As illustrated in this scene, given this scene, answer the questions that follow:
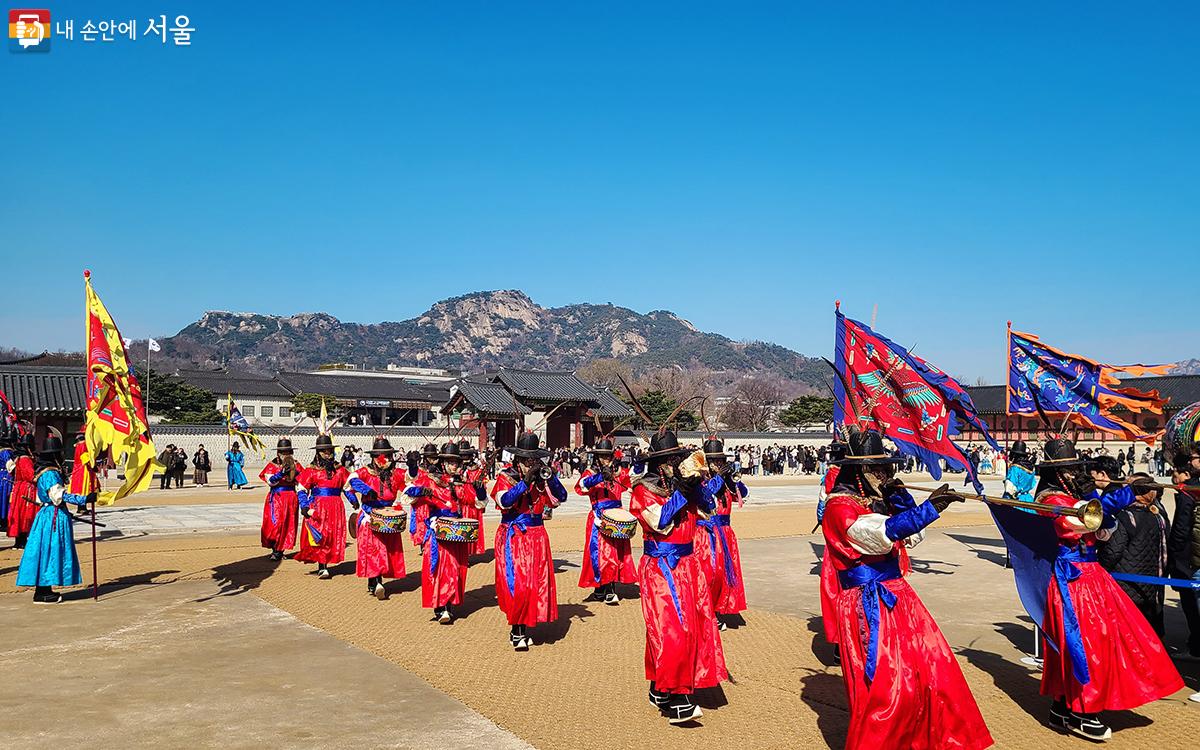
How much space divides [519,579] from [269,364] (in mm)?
173937

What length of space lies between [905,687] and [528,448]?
445 cm

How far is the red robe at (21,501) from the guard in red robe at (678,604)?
974 centimetres

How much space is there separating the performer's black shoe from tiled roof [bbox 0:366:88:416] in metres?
32.2

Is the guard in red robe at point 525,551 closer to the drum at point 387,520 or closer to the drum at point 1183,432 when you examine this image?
the drum at point 387,520

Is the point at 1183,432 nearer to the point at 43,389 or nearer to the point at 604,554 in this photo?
the point at 604,554

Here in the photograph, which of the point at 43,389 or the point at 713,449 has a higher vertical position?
the point at 43,389

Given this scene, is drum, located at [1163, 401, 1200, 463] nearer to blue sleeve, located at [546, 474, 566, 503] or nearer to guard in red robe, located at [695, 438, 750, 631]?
guard in red robe, located at [695, 438, 750, 631]

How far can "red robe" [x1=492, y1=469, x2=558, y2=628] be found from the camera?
26.8 feet

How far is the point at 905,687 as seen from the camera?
4871 millimetres

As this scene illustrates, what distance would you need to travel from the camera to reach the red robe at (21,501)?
471 inches

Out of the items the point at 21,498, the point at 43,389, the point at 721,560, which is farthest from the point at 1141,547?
the point at 43,389

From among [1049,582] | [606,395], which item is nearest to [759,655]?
[1049,582]

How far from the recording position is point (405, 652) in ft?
26.2

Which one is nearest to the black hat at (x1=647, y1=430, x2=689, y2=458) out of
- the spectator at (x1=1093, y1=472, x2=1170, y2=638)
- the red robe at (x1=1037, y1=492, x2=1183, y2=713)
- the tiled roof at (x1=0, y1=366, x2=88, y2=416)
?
the red robe at (x1=1037, y1=492, x2=1183, y2=713)
